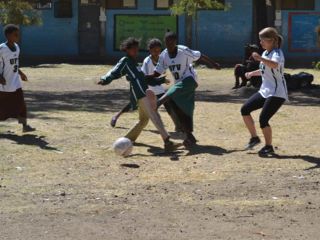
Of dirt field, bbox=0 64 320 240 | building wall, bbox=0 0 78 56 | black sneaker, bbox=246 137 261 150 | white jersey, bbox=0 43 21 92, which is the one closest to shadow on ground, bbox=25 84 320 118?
dirt field, bbox=0 64 320 240

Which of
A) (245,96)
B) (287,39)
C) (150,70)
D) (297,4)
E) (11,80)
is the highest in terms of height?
(297,4)

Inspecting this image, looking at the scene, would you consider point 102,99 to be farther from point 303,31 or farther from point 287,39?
point 303,31

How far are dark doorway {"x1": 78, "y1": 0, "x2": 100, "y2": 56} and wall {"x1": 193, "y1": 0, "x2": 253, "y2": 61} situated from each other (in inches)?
188

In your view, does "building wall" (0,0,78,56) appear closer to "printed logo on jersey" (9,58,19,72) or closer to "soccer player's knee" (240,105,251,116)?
"printed logo on jersey" (9,58,19,72)

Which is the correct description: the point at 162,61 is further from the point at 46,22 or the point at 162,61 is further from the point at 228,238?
the point at 46,22

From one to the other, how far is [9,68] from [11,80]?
198mm

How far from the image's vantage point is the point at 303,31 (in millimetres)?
32094

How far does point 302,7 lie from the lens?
3206cm

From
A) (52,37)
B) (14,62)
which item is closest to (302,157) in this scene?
(14,62)

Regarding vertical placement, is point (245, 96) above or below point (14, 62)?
below

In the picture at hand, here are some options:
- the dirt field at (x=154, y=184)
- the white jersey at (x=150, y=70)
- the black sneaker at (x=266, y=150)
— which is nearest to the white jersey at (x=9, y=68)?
the dirt field at (x=154, y=184)

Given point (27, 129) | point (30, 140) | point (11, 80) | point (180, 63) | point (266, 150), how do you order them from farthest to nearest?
point (27, 129) < point (11, 80) < point (30, 140) < point (180, 63) < point (266, 150)

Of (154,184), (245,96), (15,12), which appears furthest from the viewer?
(15,12)

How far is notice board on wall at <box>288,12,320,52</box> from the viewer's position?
32.0 meters
